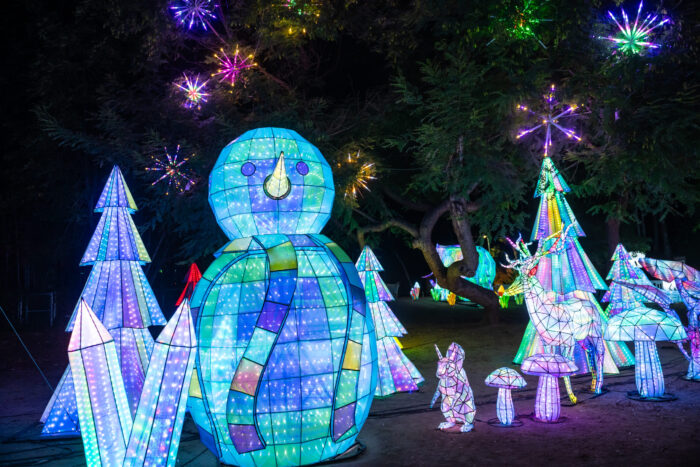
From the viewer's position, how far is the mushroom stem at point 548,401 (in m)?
7.46

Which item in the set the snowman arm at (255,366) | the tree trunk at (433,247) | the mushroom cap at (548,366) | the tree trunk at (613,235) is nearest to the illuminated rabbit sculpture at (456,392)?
the mushroom cap at (548,366)

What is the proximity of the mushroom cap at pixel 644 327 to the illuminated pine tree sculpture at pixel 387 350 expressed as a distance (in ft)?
10.2

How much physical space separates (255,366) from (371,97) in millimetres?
10091

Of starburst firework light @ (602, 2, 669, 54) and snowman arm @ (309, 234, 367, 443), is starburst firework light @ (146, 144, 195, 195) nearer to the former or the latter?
snowman arm @ (309, 234, 367, 443)

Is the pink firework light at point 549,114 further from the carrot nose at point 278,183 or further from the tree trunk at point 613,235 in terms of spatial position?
the tree trunk at point 613,235

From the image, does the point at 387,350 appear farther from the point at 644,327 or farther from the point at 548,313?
the point at 644,327

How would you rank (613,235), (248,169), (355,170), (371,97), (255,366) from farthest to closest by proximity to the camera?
(613,235) < (371,97) < (355,170) < (248,169) < (255,366)

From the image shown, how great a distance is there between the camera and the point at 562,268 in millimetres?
10930

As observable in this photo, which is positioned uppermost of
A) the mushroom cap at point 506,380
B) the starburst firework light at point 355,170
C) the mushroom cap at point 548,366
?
the starburst firework light at point 355,170

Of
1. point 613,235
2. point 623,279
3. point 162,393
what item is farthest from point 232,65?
point 613,235

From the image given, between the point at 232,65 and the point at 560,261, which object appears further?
the point at 232,65

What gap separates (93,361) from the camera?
166 inches

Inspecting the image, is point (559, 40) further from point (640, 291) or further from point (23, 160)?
point (23, 160)

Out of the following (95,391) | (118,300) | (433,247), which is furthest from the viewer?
(433,247)
